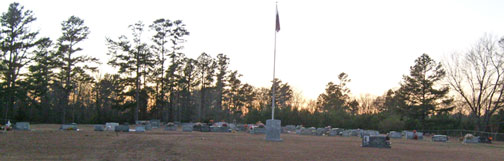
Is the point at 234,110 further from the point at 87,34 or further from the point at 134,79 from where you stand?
the point at 87,34

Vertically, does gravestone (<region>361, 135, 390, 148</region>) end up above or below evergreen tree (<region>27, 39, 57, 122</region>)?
below

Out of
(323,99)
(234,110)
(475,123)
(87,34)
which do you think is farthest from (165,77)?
(475,123)

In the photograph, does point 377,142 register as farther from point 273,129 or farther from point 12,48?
point 12,48

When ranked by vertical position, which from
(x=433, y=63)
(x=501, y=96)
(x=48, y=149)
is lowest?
(x=48, y=149)

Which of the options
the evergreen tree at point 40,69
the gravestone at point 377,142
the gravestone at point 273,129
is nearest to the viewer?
the gravestone at point 377,142

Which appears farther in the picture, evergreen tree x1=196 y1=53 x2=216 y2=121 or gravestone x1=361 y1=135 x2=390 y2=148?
evergreen tree x1=196 y1=53 x2=216 y2=121

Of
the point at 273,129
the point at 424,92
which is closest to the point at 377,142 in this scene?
the point at 273,129

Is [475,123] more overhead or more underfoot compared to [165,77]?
more underfoot

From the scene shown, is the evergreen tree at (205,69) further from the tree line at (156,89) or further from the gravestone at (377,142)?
the gravestone at (377,142)

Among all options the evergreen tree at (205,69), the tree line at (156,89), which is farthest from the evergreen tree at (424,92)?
the evergreen tree at (205,69)

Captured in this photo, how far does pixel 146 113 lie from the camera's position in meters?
65.1

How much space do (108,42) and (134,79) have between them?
581 cm

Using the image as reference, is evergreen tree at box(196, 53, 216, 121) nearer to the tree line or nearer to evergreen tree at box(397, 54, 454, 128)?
the tree line

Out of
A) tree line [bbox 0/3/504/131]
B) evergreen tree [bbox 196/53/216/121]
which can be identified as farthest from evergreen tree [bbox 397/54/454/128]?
evergreen tree [bbox 196/53/216/121]
